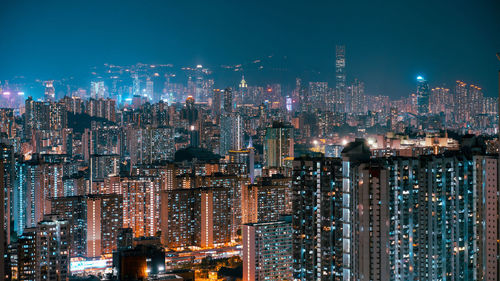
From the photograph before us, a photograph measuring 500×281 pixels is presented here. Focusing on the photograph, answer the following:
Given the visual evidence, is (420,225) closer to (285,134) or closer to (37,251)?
(37,251)

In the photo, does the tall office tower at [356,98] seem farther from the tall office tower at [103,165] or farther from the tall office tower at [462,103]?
the tall office tower at [103,165]

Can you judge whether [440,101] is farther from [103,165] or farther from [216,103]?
[216,103]

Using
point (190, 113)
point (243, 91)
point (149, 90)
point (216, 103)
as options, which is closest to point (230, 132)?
point (216, 103)

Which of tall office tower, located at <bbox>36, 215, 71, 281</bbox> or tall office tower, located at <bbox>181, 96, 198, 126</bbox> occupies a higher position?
tall office tower, located at <bbox>181, 96, 198, 126</bbox>

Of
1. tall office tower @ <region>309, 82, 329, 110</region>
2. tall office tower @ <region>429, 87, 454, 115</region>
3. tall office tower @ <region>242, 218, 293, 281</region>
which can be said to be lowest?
tall office tower @ <region>242, 218, 293, 281</region>

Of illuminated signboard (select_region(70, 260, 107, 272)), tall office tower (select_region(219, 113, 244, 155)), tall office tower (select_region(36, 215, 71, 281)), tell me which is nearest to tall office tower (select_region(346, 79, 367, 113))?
tall office tower (select_region(219, 113, 244, 155))

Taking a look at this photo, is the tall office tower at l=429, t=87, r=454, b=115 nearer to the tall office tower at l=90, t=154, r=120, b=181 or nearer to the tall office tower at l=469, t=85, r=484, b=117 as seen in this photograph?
the tall office tower at l=469, t=85, r=484, b=117

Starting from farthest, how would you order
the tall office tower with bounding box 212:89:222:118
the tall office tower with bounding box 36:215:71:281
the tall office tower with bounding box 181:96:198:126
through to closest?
the tall office tower with bounding box 181:96:198:126 < the tall office tower with bounding box 212:89:222:118 < the tall office tower with bounding box 36:215:71:281

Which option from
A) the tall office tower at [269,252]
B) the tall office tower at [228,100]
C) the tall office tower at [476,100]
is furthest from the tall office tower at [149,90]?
the tall office tower at [269,252]
